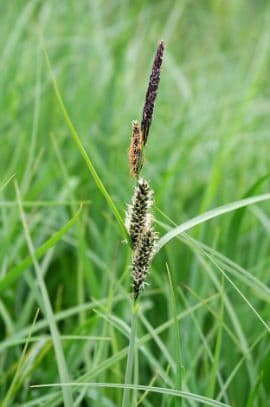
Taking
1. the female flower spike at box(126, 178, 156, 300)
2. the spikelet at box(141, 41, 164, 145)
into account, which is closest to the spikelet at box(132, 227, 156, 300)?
the female flower spike at box(126, 178, 156, 300)

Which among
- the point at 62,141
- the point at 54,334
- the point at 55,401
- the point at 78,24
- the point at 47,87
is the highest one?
the point at 78,24

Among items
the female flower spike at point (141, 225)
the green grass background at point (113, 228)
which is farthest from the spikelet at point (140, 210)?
the green grass background at point (113, 228)

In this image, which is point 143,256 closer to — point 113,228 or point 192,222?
point 192,222

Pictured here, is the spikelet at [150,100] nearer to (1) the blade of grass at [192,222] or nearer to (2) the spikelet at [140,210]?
(2) the spikelet at [140,210]

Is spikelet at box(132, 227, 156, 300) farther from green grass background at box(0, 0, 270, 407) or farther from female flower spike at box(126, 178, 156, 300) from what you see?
green grass background at box(0, 0, 270, 407)

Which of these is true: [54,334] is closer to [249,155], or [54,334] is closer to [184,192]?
[184,192]

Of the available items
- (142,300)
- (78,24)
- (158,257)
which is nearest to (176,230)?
(142,300)

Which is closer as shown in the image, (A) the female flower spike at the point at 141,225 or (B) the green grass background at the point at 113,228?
(A) the female flower spike at the point at 141,225

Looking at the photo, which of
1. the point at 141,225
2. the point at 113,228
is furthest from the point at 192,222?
the point at 113,228
